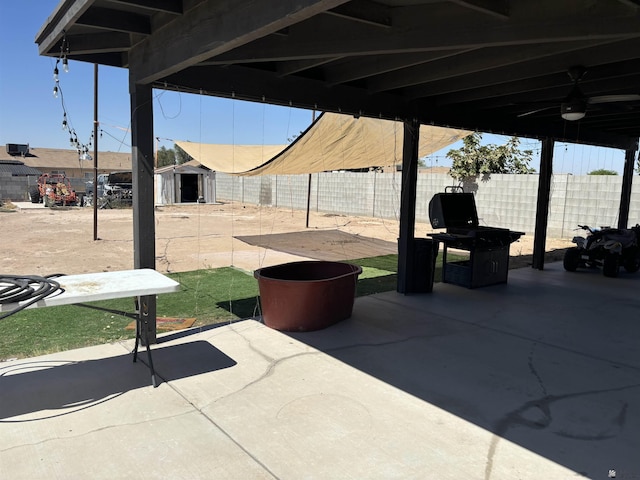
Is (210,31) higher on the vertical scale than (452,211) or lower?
higher

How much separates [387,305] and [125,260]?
16.6 ft

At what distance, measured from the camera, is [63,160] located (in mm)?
37938

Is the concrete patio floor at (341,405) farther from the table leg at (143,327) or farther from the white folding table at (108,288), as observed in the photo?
the white folding table at (108,288)

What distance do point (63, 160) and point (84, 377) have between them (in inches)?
1601

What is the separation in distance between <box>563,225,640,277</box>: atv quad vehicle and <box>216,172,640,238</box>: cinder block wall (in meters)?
3.47

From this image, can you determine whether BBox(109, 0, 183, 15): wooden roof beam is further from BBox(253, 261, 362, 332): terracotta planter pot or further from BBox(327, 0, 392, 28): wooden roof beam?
BBox(253, 261, 362, 332): terracotta planter pot

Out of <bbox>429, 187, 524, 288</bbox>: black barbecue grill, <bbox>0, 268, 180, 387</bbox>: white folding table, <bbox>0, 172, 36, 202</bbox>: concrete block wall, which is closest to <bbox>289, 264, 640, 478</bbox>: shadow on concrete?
<bbox>429, 187, 524, 288</bbox>: black barbecue grill

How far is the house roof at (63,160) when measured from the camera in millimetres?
36312

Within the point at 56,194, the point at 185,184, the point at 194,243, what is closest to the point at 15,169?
the point at 56,194

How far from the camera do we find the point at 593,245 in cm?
682

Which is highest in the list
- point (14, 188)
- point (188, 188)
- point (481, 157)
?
point (481, 157)

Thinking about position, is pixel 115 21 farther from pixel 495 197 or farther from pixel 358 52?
pixel 495 197

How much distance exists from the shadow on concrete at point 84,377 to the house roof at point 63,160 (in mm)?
36606

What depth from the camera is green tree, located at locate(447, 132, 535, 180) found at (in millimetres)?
15789
